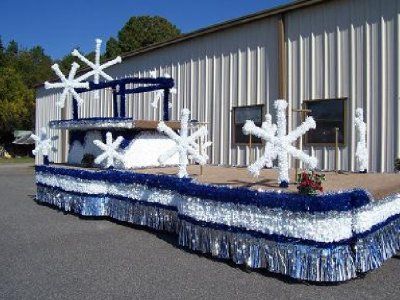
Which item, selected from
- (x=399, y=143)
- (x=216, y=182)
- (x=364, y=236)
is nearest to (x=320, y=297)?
(x=364, y=236)

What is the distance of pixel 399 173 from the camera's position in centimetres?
752

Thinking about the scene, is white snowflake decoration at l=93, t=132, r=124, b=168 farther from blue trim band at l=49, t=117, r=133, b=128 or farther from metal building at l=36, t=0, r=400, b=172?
metal building at l=36, t=0, r=400, b=172

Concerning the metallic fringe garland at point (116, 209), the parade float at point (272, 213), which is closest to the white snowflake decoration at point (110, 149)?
the parade float at point (272, 213)

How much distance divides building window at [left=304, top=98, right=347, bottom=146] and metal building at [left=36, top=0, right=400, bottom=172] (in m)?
0.11

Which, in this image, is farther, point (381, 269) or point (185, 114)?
point (185, 114)

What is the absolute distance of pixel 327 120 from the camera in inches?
387

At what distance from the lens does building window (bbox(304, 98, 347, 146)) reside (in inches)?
376

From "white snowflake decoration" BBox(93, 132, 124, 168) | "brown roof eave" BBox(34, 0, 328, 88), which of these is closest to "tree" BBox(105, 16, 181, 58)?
"brown roof eave" BBox(34, 0, 328, 88)

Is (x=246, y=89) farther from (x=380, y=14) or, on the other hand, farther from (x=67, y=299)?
(x=67, y=299)

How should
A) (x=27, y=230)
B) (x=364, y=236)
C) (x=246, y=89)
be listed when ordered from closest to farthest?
1. (x=364, y=236)
2. (x=27, y=230)
3. (x=246, y=89)

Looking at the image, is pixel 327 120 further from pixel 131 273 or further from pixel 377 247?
pixel 131 273

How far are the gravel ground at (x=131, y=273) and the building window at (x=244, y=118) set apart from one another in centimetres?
438

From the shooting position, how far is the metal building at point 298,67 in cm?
881

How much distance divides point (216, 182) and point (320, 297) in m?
2.22
